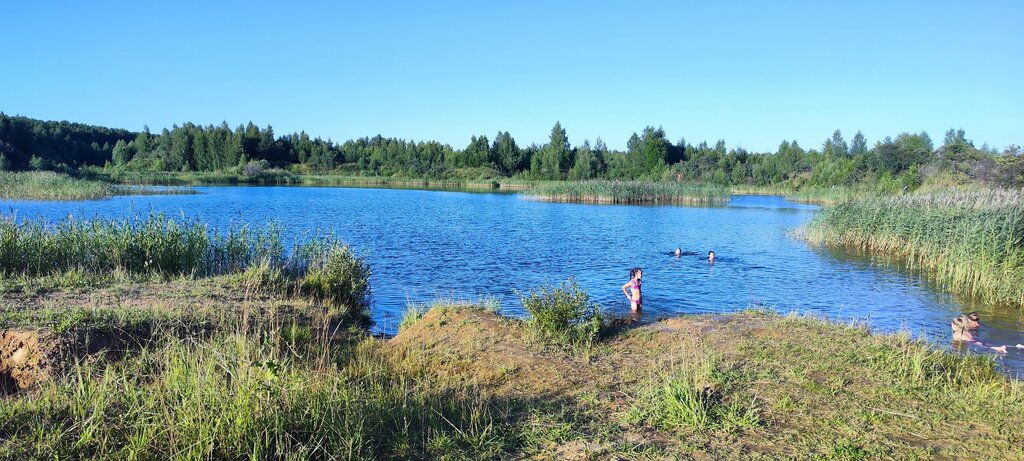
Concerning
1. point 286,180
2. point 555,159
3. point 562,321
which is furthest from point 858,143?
point 562,321

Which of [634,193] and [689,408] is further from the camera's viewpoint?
[634,193]

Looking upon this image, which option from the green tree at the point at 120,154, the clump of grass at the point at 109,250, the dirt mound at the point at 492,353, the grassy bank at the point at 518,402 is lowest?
the dirt mound at the point at 492,353

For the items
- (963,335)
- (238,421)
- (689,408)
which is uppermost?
(238,421)

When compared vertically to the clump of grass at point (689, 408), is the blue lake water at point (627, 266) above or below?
below

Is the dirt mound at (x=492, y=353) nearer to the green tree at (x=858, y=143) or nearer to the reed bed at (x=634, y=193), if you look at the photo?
the reed bed at (x=634, y=193)

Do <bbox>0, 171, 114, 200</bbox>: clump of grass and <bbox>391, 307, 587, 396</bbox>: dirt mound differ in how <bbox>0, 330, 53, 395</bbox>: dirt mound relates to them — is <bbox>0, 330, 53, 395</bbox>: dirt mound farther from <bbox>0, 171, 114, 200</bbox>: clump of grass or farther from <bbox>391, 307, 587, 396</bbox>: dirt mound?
<bbox>0, 171, 114, 200</bbox>: clump of grass

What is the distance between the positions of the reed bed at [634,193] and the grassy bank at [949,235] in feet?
78.0

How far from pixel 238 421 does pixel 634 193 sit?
48.3 meters

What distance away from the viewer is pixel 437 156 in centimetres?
10650

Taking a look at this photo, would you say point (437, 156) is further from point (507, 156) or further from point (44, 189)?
point (44, 189)

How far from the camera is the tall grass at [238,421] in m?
4.07

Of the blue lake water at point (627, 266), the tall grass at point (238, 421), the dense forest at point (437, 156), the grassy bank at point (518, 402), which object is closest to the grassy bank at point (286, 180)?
the dense forest at point (437, 156)

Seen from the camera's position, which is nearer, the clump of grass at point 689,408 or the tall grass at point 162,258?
the clump of grass at point 689,408

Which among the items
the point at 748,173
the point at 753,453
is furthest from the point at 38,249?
the point at 748,173
